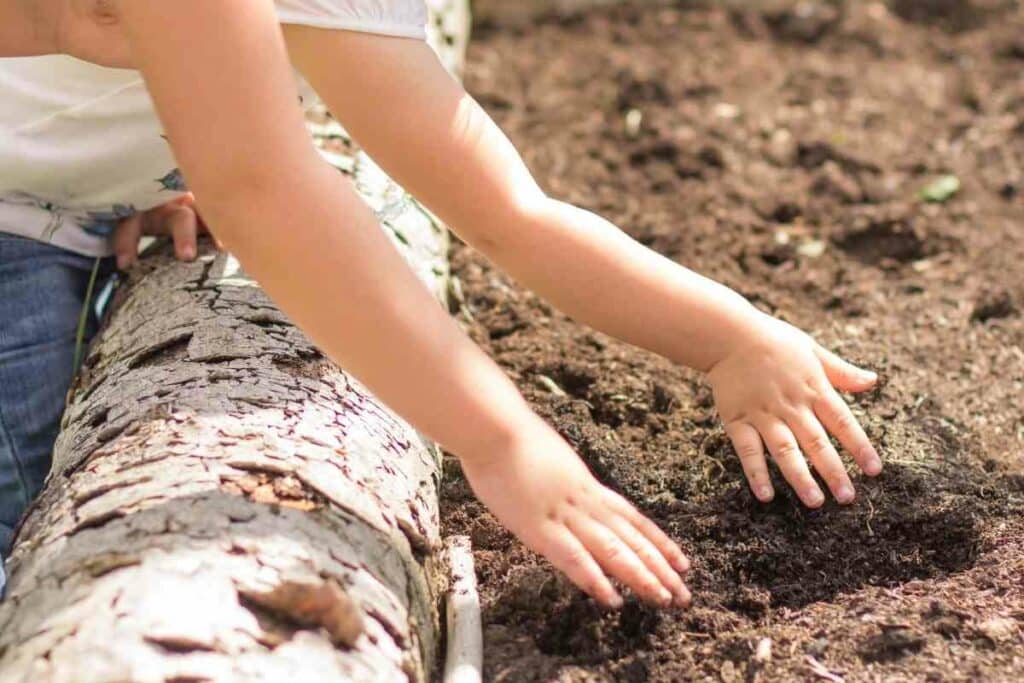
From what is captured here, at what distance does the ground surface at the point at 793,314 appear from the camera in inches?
75.8

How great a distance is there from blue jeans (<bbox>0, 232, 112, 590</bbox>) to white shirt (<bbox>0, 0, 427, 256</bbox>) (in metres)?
0.07

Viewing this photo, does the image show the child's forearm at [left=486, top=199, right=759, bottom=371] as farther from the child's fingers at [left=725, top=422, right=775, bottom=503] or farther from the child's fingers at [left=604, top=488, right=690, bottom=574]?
the child's fingers at [left=604, top=488, right=690, bottom=574]

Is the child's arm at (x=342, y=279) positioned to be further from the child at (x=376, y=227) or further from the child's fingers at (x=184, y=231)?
the child's fingers at (x=184, y=231)

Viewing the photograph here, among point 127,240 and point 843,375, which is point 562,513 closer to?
point 843,375

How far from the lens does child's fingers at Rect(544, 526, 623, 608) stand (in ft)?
5.68

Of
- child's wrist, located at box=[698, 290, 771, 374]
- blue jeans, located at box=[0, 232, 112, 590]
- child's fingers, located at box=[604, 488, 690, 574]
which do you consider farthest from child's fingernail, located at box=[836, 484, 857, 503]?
blue jeans, located at box=[0, 232, 112, 590]

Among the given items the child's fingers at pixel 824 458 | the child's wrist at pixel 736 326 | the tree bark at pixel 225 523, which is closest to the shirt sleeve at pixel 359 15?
the tree bark at pixel 225 523

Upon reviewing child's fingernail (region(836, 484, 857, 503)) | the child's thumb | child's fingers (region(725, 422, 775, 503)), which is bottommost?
child's fingernail (region(836, 484, 857, 503))

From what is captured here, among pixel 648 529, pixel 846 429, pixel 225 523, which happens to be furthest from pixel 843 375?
pixel 225 523

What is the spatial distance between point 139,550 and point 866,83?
3615mm

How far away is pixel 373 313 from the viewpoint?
1.65 metres

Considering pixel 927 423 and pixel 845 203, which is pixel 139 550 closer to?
pixel 927 423

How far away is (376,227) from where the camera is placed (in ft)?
5.53

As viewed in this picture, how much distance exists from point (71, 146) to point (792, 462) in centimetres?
152
